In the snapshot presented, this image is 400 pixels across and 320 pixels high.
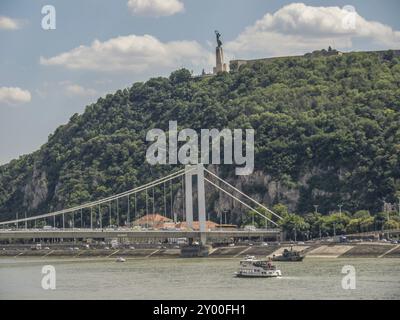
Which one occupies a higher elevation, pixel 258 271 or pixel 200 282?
pixel 258 271

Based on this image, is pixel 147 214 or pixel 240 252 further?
pixel 147 214

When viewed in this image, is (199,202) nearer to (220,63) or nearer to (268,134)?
(268,134)

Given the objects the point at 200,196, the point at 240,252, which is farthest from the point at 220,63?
the point at 240,252

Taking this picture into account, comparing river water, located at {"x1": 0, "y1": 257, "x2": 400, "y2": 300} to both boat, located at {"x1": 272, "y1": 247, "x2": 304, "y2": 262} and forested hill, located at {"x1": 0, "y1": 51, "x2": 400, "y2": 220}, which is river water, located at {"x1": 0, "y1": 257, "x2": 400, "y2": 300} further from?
forested hill, located at {"x1": 0, "y1": 51, "x2": 400, "y2": 220}

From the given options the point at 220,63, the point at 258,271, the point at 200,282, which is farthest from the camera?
the point at 220,63
